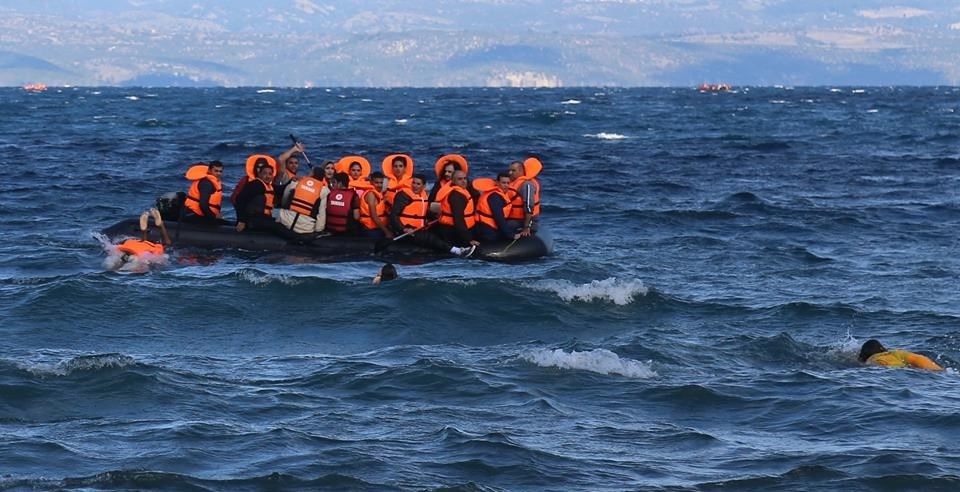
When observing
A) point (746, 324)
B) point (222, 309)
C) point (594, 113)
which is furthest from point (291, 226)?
point (594, 113)

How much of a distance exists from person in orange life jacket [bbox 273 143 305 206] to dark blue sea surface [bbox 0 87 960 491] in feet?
4.44

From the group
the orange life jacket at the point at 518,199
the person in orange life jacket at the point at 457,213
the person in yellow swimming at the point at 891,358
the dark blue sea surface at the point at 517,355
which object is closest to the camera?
the dark blue sea surface at the point at 517,355

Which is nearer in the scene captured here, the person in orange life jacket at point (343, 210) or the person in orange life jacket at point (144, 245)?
the person in orange life jacket at point (144, 245)

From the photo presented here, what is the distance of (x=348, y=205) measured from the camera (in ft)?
71.6

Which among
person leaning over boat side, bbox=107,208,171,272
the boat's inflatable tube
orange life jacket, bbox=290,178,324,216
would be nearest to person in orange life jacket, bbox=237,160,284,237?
the boat's inflatable tube

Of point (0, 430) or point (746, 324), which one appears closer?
point (0, 430)

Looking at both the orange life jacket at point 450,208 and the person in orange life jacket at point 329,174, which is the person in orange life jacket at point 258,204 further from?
the orange life jacket at point 450,208

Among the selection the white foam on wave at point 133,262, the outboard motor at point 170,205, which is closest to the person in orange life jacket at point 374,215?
the outboard motor at point 170,205

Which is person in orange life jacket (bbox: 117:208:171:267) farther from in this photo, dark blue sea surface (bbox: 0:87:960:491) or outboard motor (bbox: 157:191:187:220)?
outboard motor (bbox: 157:191:187:220)

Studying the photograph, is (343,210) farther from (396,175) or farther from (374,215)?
(396,175)

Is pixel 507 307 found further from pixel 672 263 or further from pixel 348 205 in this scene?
pixel 672 263

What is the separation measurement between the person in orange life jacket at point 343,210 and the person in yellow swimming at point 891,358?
844cm

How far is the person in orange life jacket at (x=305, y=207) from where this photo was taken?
2161 centimetres

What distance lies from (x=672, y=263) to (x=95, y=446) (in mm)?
13326
